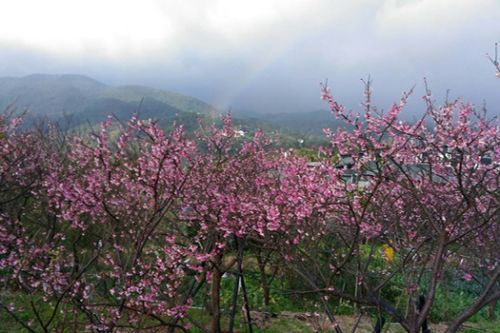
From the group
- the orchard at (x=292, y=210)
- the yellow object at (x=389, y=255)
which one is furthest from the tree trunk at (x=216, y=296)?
the yellow object at (x=389, y=255)

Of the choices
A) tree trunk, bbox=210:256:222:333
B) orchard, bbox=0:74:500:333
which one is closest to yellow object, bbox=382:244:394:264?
orchard, bbox=0:74:500:333

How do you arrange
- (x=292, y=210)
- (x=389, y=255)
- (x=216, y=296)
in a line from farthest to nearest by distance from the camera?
(x=389, y=255) < (x=216, y=296) < (x=292, y=210)

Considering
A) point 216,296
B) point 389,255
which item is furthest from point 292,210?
point 389,255

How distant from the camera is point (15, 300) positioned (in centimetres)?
885

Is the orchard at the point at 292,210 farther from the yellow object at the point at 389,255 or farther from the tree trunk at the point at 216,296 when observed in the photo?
the yellow object at the point at 389,255

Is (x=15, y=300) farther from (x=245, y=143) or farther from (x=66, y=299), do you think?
(x=245, y=143)

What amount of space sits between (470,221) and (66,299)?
5.55m

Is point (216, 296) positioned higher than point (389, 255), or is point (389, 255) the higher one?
point (389, 255)

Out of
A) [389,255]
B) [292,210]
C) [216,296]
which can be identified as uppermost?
[292,210]

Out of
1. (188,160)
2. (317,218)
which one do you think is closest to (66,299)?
(188,160)

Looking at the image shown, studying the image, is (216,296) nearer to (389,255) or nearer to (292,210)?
(292,210)

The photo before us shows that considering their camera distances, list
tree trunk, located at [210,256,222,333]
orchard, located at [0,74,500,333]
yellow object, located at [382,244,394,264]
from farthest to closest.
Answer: yellow object, located at [382,244,394,264]
tree trunk, located at [210,256,222,333]
orchard, located at [0,74,500,333]

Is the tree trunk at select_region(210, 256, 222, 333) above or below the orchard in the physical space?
below

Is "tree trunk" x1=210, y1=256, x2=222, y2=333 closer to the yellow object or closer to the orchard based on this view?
the orchard
